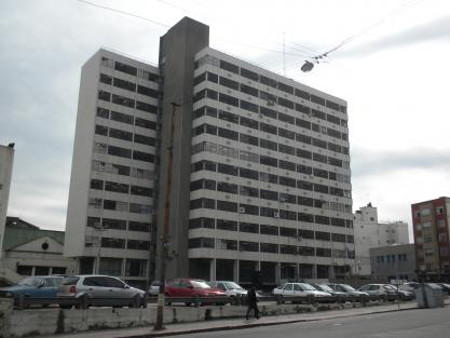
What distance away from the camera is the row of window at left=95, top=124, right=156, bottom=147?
7394cm

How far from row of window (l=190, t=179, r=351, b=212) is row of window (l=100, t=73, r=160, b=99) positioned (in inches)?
692

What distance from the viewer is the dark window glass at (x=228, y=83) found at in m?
77.7

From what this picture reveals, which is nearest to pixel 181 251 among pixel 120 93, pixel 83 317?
pixel 120 93

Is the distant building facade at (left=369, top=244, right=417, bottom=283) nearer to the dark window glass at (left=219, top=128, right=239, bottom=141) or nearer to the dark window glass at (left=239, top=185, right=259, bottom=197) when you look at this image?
the dark window glass at (left=239, top=185, right=259, bottom=197)

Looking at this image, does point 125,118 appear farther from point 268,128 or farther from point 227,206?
point 268,128

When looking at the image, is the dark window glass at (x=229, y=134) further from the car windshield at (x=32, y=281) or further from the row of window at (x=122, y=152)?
the car windshield at (x=32, y=281)

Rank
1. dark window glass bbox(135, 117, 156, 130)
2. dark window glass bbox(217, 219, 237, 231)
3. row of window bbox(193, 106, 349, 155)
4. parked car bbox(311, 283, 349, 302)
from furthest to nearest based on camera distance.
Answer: dark window glass bbox(135, 117, 156, 130) < row of window bbox(193, 106, 349, 155) < dark window glass bbox(217, 219, 237, 231) < parked car bbox(311, 283, 349, 302)

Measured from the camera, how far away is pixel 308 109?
90.4m

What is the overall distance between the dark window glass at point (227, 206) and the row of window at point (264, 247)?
4.55 meters

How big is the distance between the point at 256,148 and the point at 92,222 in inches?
1086

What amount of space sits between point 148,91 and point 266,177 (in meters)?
23.6

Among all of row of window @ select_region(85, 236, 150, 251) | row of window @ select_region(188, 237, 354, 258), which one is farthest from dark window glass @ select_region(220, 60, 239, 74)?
row of window @ select_region(85, 236, 150, 251)

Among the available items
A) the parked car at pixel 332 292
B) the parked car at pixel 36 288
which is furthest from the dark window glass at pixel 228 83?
the parked car at pixel 36 288

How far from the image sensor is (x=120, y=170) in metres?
75.1
